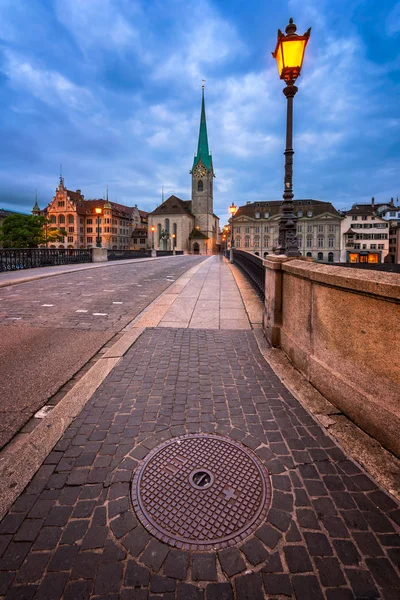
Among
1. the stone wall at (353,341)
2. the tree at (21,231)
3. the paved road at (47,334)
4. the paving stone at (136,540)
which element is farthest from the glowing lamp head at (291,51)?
the tree at (21,231)

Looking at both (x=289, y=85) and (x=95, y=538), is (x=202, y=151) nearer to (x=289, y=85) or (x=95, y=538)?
(x=289, y=85)

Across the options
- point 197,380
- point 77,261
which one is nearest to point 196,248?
point 77,261

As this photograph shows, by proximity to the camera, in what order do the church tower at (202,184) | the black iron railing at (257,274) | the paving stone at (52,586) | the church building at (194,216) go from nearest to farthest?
1. the paving stone at (52,586)
2. the black iron railing at (257,274)
3. the church building at (194,216)
4. the church tower at (202,184)

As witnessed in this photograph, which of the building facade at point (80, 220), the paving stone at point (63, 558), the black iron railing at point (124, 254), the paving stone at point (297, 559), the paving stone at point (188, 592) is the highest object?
the building facade at point (80, 220)

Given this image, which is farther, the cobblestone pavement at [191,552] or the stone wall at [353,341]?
the stone wall at [353,341]

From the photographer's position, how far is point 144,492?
2324mm

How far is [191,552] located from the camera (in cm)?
188

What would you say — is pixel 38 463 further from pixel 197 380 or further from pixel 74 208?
pixel 74 208

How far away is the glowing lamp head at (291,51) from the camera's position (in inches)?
216

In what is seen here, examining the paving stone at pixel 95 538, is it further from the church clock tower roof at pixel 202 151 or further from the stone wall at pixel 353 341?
the church clock tower roof at pixel 202 151

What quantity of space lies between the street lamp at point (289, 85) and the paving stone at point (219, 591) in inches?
198

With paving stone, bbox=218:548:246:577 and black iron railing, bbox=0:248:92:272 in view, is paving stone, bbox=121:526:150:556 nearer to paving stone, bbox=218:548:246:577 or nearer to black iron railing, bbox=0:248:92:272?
paving stone, bbox=218:548:246:577

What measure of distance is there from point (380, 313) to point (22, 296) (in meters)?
11.1

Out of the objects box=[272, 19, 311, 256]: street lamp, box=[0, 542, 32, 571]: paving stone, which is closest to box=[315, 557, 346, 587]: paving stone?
box=[0, 542, 32, 571]: paving stone
